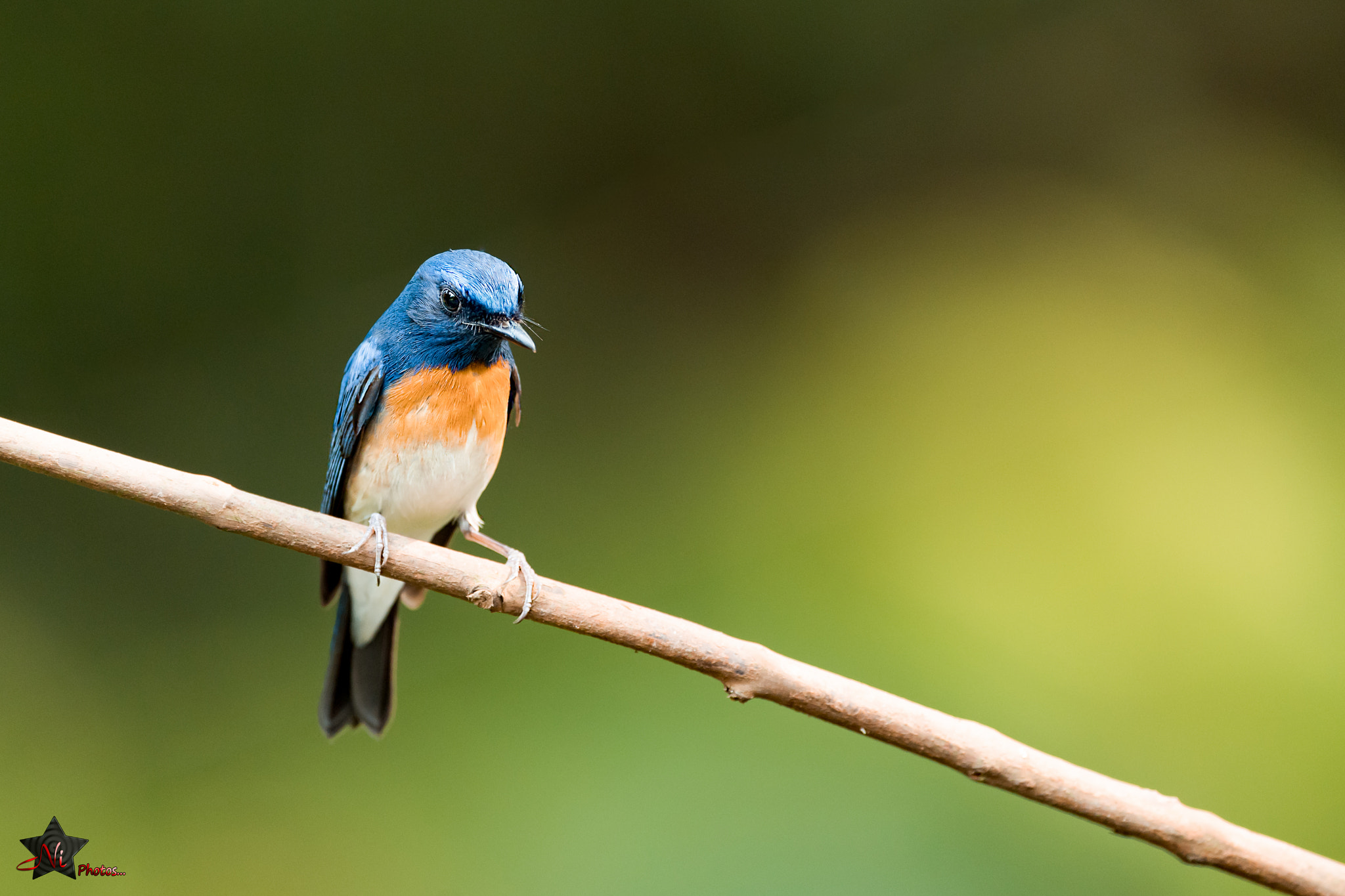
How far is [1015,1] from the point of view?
3.61 meters

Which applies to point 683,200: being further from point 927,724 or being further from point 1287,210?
point 927,724

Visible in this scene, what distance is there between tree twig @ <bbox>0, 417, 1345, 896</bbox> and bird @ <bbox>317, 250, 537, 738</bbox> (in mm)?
174

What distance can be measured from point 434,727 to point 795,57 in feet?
8.97

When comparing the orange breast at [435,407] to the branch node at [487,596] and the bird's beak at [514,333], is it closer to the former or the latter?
the bird's beak at [514,333]

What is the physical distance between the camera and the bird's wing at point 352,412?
2135 mm

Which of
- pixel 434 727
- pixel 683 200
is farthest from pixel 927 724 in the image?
pixel 683 200

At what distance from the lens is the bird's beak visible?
6.02ft

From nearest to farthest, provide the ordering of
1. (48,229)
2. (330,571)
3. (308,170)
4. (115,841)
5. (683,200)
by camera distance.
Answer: (330,571) < (115,841) < (48,229) < (308,170) < (683,200)

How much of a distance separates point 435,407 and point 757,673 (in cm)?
93

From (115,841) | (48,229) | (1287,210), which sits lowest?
(115,841)

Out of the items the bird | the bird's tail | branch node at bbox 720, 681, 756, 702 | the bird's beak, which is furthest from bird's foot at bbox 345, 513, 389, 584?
the bird's tail

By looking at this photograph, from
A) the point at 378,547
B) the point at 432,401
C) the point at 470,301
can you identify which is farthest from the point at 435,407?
the point at 378,547

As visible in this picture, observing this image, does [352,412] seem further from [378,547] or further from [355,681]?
[355,681]

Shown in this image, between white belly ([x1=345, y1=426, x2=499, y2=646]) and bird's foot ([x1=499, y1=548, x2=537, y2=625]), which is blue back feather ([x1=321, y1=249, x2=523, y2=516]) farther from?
bird's foot ([x1=499, y1=548, x2=537, y2=625])
